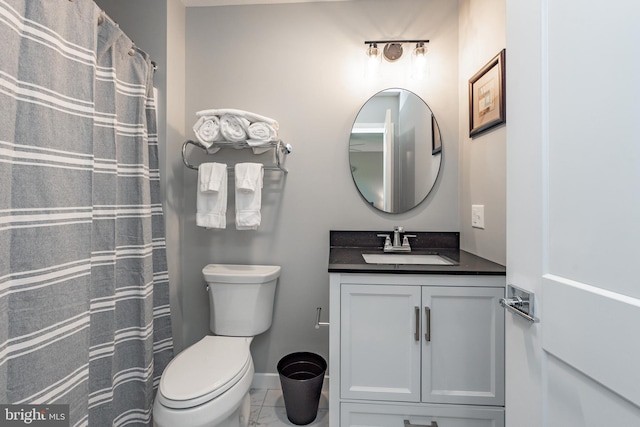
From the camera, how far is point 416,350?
1230mm

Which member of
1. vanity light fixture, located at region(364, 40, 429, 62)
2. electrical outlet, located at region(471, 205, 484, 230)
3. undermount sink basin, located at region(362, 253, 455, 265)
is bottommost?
undermount sink basin, located at region(362, 253, 455, 265)

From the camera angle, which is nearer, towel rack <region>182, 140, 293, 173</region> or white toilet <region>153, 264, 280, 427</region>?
white toilet <region>153, 264, 280, 427</region>

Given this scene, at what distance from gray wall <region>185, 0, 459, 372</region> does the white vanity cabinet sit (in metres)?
0.59

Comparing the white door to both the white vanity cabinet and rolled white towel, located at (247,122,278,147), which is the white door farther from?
rolled white towel, located at (247,122,278,147)

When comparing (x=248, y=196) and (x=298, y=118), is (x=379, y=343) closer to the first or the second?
(x=248, y=196)

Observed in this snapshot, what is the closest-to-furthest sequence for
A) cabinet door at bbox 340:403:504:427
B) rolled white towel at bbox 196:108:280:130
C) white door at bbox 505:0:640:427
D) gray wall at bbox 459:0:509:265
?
1. white door at bbox 505:0:640:427
2. cabinet door at bbox 340:403:504:427
3. gray wall at bbox 459:0:509:265
4. rolled white towel at bbox 196:108:280:130

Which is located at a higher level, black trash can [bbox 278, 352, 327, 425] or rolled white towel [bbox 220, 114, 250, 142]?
rolled white towel [bbox 220, 114, 250, 142]

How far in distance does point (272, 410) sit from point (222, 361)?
1.87ft

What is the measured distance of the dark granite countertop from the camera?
4.03 ft

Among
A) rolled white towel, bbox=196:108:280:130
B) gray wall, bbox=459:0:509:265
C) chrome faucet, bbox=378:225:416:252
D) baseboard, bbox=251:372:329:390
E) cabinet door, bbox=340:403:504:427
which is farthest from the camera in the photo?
baseboard, bbox=251:372:329:390

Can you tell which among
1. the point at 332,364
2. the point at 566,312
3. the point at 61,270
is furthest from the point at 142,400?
the point at 566,312

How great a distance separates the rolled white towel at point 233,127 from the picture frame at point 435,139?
3.62ft

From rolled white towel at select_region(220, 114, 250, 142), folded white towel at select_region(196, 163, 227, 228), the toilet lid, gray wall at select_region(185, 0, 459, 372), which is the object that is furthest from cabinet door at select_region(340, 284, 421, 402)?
rolled white towel at select_region(220, 114, 250, 142)

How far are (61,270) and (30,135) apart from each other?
1.41 ft
